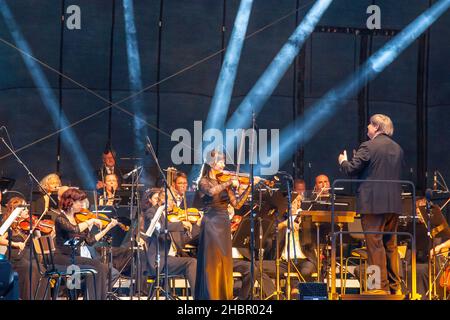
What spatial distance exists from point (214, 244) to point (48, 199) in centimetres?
251

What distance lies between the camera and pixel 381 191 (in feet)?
30.4

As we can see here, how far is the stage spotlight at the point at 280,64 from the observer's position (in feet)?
49.7

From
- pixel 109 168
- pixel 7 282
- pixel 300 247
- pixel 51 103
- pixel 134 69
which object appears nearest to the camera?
pixel 7 282

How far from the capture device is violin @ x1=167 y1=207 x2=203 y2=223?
1112 centimetres

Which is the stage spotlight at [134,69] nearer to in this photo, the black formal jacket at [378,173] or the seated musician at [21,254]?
the seated musician at [21,254]

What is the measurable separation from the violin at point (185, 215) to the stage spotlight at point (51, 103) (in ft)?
11.9

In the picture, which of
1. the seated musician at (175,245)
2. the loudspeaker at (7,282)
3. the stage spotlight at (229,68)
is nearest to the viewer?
the loudspeaker at (7,282)

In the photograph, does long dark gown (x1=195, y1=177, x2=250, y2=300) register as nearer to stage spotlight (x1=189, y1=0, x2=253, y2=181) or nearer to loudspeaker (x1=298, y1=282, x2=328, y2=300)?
loudspeaker (x1=298, y1=282, x2=328, y2=300)

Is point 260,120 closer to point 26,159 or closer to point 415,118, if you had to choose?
point 415,118

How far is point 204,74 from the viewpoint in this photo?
1512 cm

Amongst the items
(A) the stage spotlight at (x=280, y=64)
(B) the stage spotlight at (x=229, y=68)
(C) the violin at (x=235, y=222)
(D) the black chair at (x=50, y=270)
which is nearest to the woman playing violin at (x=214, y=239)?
(D) the black chair at (x=50, y=270)

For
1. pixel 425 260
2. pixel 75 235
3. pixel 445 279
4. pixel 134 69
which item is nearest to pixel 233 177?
pixel 75 235

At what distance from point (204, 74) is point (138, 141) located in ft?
4.78

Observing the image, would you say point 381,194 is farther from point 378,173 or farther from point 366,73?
point 366,73
